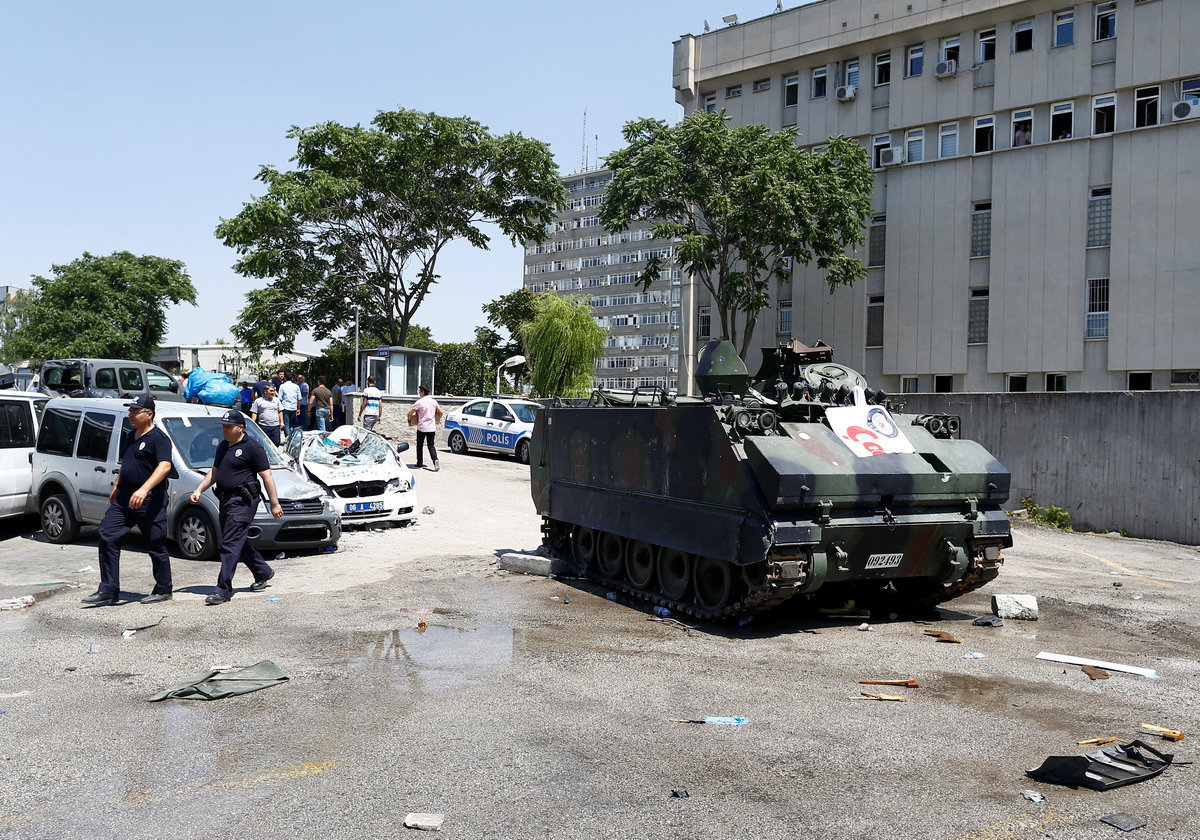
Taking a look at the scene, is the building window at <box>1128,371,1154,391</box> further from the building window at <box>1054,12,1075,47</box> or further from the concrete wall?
the concrete wall

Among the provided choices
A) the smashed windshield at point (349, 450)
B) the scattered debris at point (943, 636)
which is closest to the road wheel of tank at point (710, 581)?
the scattered debris at point (943, 636)

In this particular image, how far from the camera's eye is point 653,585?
10.2 meters

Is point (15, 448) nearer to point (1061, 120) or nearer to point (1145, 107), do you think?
point (1061, 120)

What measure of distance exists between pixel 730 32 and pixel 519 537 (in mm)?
28407

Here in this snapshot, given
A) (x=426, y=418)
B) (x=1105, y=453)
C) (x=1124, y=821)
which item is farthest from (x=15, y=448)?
(x=1105, y=453)

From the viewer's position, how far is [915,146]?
33.2 metres

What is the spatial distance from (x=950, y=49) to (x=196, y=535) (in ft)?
94.6

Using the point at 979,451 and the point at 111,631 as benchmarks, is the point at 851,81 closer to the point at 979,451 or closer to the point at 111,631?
the point at 979,451

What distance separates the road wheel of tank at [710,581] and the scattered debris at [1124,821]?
15.1 ft

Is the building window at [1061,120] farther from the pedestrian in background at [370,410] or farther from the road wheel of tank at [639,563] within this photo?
the road wheel of tank at [639,563]

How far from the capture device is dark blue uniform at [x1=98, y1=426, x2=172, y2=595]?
29.9ft

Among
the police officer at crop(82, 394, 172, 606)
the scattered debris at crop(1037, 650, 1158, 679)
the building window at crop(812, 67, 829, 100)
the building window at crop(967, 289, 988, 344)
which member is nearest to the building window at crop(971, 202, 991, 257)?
the building window at crop(967, 289, 988, 344)

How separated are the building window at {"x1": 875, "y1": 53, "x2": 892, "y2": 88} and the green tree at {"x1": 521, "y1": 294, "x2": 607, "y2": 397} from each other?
2264cm

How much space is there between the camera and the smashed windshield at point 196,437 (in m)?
11.9
